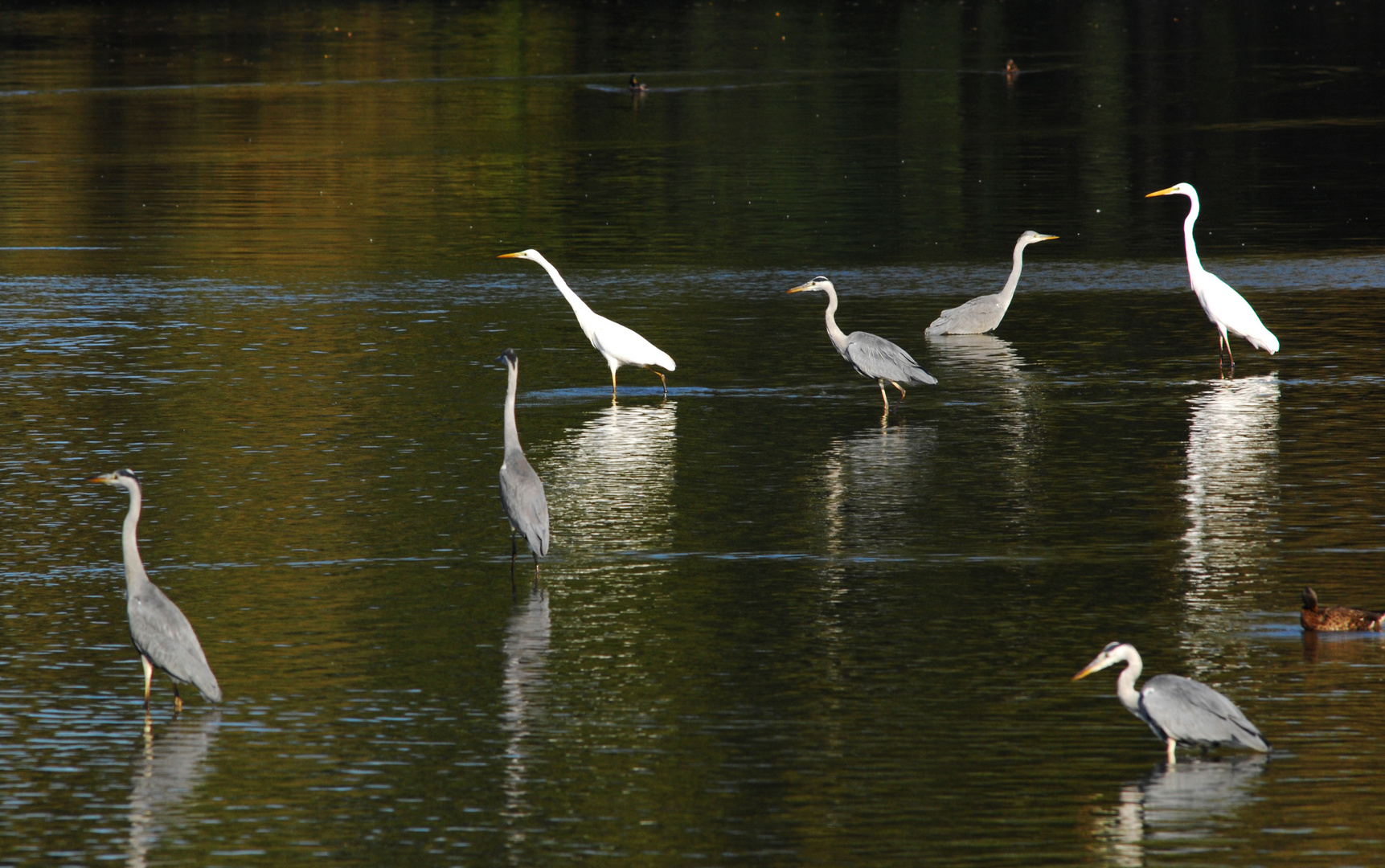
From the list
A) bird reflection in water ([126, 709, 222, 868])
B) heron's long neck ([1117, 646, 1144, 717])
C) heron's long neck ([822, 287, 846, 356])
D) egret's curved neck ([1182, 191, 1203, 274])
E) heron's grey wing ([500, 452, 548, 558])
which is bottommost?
bird reflection in water ([126, 709, 222, 868])

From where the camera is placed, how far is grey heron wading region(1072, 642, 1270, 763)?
28.0 ft

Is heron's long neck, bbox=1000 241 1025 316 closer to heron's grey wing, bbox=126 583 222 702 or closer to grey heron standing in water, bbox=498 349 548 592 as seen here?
grey heron standing in water, bbox=498 349 548 592

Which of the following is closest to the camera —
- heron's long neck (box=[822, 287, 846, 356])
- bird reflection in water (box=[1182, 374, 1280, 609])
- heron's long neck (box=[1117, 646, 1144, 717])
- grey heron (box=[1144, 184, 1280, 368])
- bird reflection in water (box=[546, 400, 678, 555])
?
heron's long neck (box=[1117, 646, 1144, 717])

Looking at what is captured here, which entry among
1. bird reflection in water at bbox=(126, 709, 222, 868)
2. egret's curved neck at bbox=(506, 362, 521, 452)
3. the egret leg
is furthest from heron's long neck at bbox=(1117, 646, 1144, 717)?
the egret leg

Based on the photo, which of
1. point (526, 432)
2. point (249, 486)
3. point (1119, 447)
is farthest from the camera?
point (526, 432)

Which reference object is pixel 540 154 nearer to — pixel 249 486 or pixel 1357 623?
pixel 249 486

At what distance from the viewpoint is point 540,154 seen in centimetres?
3750

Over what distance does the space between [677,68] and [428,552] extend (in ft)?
147

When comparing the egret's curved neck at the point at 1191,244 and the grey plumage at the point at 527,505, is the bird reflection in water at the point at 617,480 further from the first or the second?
the egret's curved neck at the point at 1191,244

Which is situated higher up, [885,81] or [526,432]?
[885,81]

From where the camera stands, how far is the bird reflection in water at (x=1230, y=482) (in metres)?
11.9

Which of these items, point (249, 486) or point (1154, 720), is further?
point (249, 486)

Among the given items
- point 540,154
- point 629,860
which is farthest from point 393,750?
point 540,154

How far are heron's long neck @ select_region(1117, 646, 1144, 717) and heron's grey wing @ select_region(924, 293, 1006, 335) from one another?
38.5 feet
